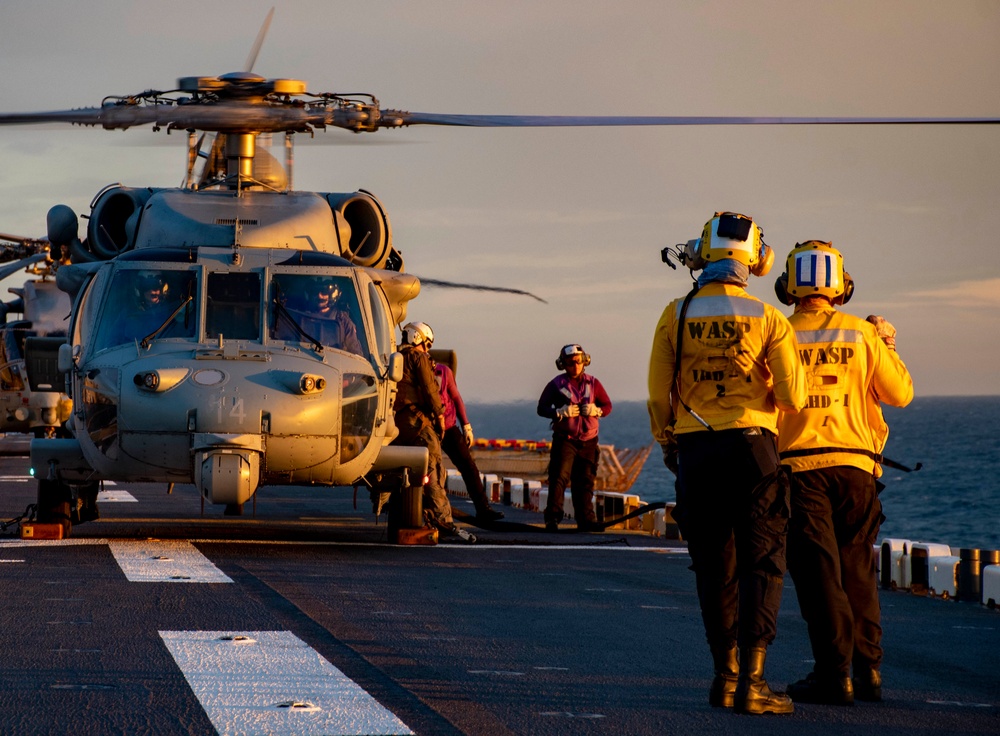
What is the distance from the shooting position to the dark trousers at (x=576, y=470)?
1747 centimetres

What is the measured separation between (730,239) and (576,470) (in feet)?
34.4

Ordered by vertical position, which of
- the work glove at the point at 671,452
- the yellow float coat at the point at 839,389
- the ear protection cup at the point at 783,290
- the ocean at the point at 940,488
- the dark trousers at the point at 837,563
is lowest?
the ocean at the point at 940,488

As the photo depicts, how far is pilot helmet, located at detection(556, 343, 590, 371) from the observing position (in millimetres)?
17406

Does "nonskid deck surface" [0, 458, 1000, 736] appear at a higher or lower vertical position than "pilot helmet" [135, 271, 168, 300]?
lower

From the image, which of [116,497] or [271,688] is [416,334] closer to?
[116,497]

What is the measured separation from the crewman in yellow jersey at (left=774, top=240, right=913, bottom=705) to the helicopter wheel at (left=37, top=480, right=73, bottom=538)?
333 inches

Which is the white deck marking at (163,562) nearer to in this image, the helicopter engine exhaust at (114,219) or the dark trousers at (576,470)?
the helicopter engine exhaust at (114,219)

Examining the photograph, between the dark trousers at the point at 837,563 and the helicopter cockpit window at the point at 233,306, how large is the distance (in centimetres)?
688

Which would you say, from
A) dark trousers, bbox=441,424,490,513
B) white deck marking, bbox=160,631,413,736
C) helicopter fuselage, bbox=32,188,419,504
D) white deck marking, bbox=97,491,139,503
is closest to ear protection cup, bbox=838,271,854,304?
white deck marking, bbox=160,631,413,736

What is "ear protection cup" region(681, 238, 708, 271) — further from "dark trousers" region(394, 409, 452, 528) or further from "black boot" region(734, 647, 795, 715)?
"dark trousers" region(394, 409, 452, 528)

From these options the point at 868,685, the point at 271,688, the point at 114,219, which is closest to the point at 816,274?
the point at 868,685

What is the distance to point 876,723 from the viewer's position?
6410mm

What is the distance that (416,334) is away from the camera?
15.2 meters

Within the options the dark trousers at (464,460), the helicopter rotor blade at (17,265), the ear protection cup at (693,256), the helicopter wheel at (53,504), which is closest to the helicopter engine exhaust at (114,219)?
the helicopter wheel at (53,504)
